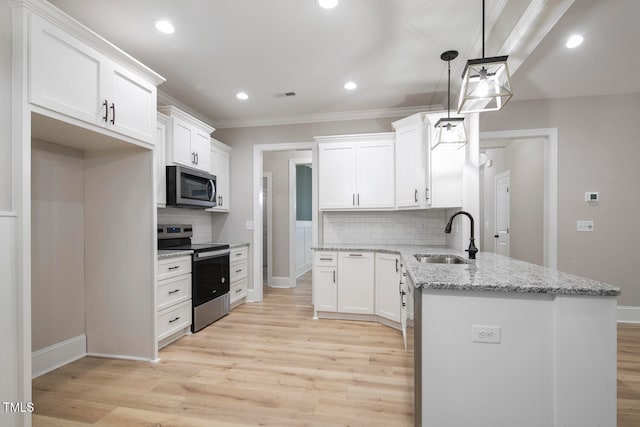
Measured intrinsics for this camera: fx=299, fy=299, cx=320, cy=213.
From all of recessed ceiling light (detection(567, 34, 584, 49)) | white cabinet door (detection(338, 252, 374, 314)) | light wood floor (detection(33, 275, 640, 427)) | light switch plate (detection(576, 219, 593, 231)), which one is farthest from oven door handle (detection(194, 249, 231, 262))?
light switch plate (detection(576, 219, 593, 231))

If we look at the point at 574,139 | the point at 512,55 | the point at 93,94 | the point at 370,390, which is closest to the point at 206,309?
the point at 370,390

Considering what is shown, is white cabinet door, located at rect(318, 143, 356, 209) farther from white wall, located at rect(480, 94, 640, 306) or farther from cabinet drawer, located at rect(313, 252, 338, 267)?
white wall, located at rect(480, 94, 640, 306)

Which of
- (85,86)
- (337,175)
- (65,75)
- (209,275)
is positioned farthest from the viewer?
(337,175)

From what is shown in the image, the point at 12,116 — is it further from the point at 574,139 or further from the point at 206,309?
the point at 574,139

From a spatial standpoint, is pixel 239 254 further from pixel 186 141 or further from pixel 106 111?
pixel 106 111

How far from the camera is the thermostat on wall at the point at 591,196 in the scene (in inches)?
139

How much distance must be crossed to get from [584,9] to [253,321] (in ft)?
13.4

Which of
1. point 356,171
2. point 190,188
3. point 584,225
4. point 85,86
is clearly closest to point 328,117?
point 356,171

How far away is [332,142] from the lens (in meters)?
3.96

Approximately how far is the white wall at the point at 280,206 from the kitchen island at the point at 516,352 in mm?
4233

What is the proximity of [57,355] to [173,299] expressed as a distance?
3.01 feet

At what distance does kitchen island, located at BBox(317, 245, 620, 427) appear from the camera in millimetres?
1240

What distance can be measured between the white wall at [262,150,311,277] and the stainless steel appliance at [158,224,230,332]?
1.77 metres

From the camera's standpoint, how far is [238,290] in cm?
419
